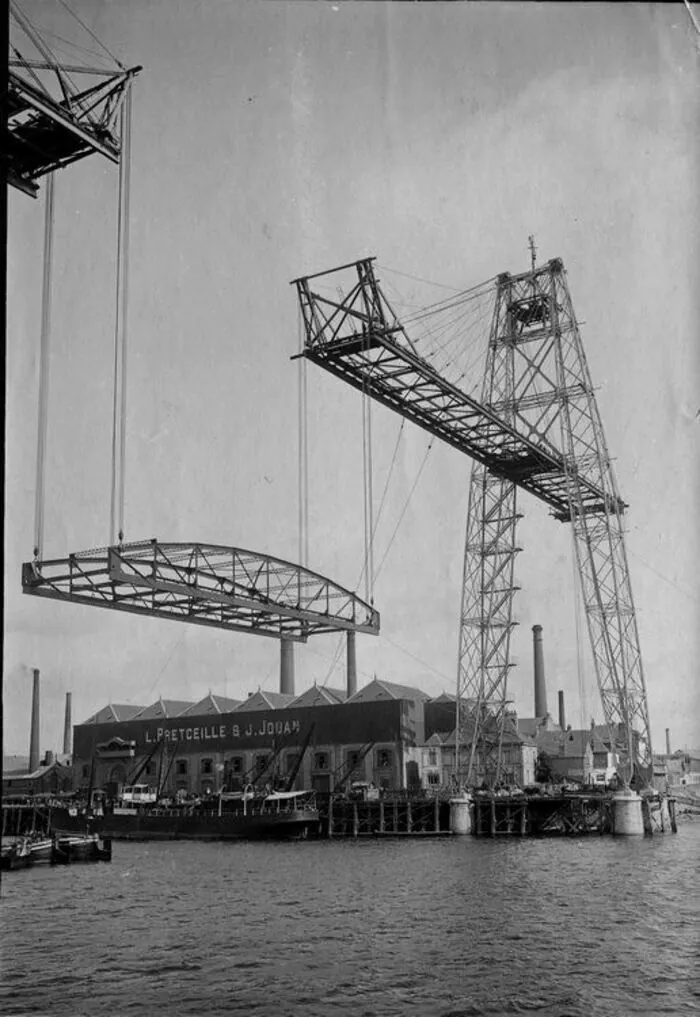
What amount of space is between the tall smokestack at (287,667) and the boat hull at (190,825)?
68.1 feet

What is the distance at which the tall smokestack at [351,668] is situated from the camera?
2827 inches

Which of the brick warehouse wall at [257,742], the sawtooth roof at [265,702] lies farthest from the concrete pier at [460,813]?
the sawtooth roof at [265,702]

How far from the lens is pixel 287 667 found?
3054 inches

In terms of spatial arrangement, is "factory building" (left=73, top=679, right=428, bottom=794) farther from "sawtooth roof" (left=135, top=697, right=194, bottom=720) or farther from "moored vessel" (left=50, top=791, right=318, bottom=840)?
"moored vessel" (left=50, top=791, right=318, bottom=840)

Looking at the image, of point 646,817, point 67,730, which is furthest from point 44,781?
point 646,817

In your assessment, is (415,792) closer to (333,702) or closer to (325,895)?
(333,702)

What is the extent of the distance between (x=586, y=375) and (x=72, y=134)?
1488 inches

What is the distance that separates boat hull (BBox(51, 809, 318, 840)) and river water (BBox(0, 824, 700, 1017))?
16927 millimetres

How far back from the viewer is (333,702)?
6650cm

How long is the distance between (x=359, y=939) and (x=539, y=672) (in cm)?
6150

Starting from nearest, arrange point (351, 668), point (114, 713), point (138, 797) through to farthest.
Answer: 1. point (138, 797)
2. point (351, 668)
3. point (114, 713)

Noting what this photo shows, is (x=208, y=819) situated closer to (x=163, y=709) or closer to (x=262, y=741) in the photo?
(x=262, y=741)

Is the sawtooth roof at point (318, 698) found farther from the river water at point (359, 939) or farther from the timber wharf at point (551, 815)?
the river water at point (359, 939)

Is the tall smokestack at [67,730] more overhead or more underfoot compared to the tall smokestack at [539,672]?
more underfoot
